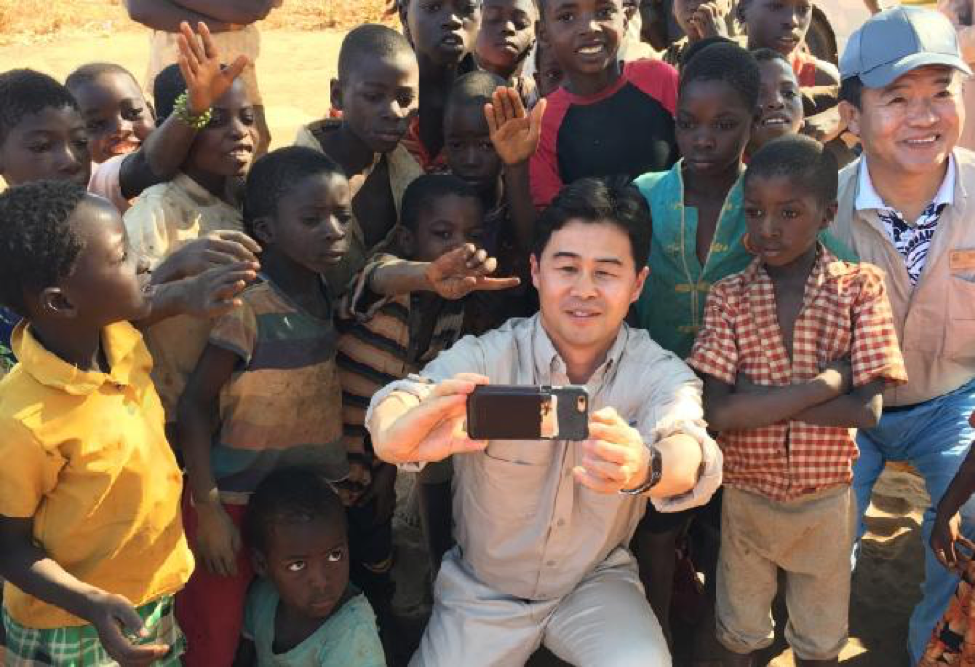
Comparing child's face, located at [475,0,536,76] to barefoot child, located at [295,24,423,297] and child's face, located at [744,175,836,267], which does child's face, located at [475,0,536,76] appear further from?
child's face, located at [744,175,836,267]

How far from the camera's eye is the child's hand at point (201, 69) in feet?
9.57

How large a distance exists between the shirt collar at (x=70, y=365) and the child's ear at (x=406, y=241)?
1001 millimetres

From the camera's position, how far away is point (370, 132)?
3.45m

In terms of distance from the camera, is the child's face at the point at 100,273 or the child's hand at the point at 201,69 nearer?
the child's face at the point at 100,273

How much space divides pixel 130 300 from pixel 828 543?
2031 mm

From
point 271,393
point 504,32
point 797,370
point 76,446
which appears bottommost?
point 271,393

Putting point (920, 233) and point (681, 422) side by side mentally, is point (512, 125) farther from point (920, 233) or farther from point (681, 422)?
point (920, 233)

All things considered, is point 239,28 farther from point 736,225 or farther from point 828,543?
point 828,543

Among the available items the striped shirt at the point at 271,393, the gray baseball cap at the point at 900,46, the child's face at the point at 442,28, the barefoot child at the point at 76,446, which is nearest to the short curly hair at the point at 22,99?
the barefoot child at the point at 76,446

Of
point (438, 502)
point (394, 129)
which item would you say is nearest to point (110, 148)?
point (394, 129)

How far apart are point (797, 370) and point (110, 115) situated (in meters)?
2.74

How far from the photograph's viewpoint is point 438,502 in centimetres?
348

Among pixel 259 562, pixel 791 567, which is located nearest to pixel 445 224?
pixel 259 562

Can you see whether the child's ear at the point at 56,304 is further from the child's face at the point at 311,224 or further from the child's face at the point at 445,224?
the child's face at the point at 445,224
